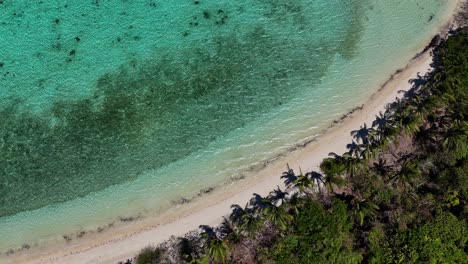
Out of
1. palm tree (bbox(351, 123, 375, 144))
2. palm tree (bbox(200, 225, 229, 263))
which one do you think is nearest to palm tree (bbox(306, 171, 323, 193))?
palm tree (bbox(351, 123, 375, 144))

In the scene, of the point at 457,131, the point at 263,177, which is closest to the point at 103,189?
the point at 263,177

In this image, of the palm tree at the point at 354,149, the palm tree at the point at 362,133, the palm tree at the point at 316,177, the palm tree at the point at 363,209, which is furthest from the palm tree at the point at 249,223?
the palm tree at the point at 362,133

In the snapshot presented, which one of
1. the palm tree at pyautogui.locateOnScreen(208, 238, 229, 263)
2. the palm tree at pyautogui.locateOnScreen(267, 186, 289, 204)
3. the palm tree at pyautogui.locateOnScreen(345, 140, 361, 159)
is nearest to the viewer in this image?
the palm tree at pyautogui.locateOnScreen(208, 238, 229, 263)

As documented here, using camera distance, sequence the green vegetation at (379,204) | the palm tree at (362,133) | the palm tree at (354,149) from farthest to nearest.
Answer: the palm tree at (362,133) < the palm tree at (354,149) < the green vegetation at (379,204)

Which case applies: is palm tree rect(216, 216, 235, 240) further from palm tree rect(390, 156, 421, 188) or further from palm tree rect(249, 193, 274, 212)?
palm tree rect(390, 156, 421, 188)

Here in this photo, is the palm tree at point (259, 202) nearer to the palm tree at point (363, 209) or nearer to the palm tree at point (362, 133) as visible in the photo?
the palm tree at point (363, 209)

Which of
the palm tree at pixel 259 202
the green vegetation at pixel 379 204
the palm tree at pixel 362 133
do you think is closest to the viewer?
the green vegetation at pixel 379 204

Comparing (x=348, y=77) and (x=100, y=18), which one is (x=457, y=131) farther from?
(x=100, y=18)

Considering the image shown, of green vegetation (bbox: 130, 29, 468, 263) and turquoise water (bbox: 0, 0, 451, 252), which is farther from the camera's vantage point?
turquoise water (bbox: 0, 0, 451, 252)
